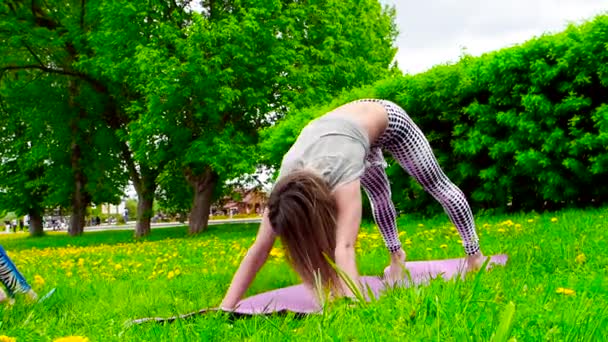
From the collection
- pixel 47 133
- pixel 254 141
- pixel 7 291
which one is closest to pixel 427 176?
pixel 7 291

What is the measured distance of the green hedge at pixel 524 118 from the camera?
28.0ft

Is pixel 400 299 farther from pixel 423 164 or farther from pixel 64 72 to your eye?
pixel 64 72

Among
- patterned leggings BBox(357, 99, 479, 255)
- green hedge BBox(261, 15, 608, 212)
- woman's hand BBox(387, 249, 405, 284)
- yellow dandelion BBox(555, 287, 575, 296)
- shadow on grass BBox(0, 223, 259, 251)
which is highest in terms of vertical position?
green hedge BBox(261, 15, 608, 212)

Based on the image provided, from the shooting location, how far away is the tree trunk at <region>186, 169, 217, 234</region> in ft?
66.9

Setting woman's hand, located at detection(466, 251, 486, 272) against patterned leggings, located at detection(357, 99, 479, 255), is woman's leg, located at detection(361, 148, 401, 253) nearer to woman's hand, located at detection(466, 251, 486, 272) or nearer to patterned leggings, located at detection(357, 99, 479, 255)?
patterned leggings, located at detection(357, 99, 479, 255)

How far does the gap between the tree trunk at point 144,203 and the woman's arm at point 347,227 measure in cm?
1995

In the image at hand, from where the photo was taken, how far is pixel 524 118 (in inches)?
359

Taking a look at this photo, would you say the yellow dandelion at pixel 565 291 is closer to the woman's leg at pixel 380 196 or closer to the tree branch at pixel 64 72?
the woman's leg at pixel 380 196

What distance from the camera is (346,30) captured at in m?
19.4

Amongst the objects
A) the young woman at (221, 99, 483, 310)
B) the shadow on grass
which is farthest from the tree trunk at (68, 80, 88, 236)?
the young woman at (221, 99, 483, 310)

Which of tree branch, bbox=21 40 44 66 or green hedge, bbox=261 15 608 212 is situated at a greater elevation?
tree branch, bbox=21 40 44 66

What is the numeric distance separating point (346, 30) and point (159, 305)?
1635 centimetres

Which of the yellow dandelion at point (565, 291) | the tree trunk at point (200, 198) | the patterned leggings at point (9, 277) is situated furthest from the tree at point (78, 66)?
the yellow dandelion at point (565, 291)

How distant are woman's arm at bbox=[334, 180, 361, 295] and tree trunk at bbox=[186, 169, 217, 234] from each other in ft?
56.8
